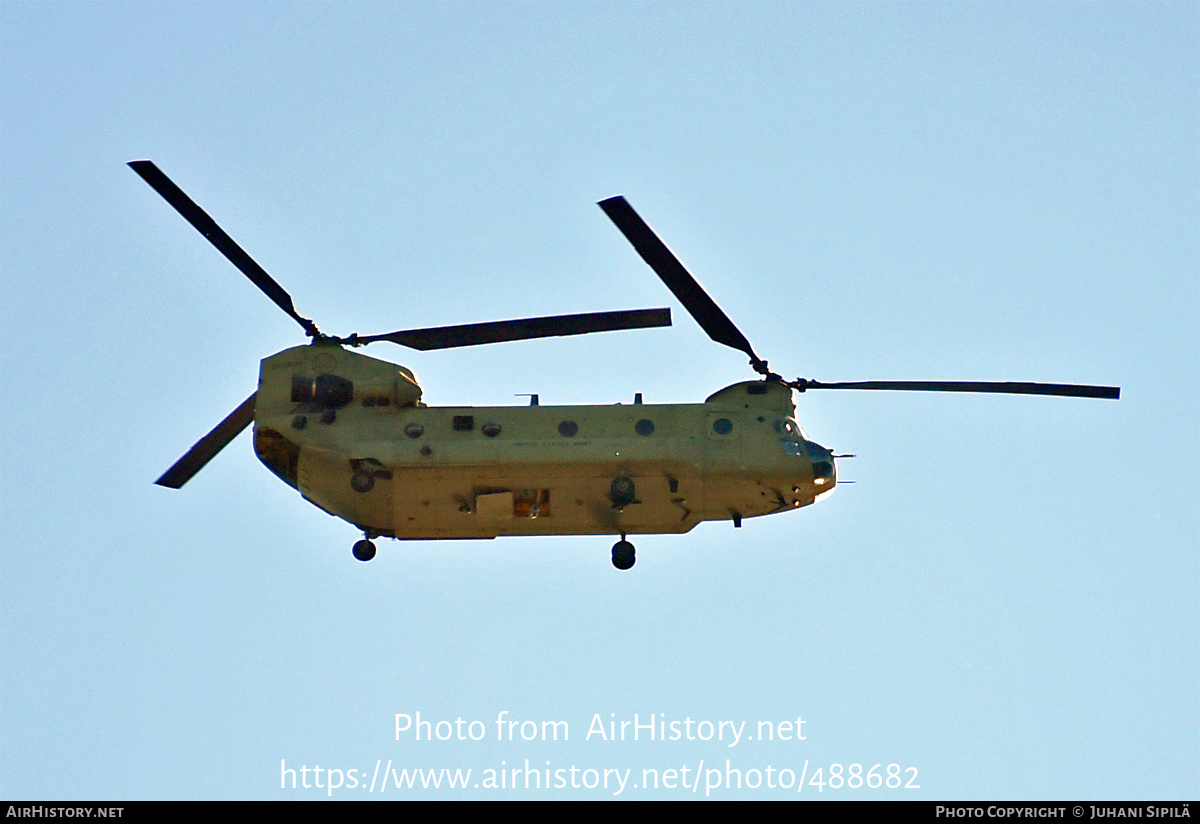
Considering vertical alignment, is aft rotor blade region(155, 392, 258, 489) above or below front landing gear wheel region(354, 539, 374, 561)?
above

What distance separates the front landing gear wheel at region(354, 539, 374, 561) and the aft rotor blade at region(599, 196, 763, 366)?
626cm

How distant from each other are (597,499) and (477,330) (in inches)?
128

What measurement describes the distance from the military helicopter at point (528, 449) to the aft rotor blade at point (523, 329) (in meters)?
0.02

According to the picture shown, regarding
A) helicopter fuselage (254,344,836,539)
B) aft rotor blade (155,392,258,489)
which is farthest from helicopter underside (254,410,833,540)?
aft rotor blade (155,392,258,489)

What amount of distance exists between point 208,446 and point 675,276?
8396 mm

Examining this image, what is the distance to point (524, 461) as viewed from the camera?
2872 centimetres

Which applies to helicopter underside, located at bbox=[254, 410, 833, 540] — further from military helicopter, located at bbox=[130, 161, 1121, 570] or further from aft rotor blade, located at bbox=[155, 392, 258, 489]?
aft rotor blade, located at bbox=[155, 392, 258, 489]

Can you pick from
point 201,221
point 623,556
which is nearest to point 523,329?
point 623,556

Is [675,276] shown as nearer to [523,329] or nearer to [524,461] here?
[523,329]

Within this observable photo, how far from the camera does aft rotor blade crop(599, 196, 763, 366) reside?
89.6 feet
